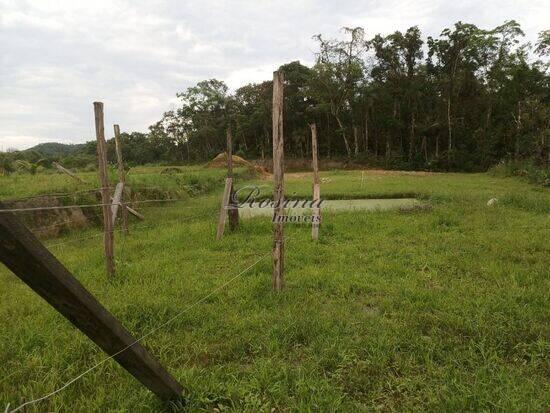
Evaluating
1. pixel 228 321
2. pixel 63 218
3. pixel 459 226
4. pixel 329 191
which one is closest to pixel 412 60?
pixel 329 191

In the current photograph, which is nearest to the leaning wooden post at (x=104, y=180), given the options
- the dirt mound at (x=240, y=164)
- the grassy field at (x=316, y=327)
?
the grassy field at (x=316, y=327)

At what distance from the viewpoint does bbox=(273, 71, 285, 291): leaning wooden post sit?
167 inches

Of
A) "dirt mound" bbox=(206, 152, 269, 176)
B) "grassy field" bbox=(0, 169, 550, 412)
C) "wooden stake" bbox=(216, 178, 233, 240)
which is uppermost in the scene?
"dirt mound" bbox=(206, 152, 269, 176)

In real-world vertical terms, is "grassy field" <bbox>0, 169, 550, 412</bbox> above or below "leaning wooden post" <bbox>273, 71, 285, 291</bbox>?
below

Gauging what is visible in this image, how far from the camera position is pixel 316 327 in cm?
343

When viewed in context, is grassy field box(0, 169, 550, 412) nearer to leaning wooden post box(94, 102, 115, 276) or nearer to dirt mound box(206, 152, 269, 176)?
leaning wooden post box(94, 102, 115, 276)

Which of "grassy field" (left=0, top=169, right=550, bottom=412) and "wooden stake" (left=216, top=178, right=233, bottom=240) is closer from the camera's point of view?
"grassy field" (left=0, top=169, right=550, bottom=412)

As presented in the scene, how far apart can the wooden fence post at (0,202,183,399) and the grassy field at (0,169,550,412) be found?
0.75m

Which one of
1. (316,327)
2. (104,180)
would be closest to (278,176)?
(316,327)

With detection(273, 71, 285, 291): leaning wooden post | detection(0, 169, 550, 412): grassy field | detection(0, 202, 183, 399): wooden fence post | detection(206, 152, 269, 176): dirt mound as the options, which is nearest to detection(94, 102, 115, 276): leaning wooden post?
detection(0, 169, 550, 412): grassy field

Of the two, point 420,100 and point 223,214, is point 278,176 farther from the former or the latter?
point 420,100

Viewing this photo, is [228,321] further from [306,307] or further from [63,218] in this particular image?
[63,218]

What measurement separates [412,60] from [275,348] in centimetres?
3292

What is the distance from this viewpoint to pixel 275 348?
3.16 metres
